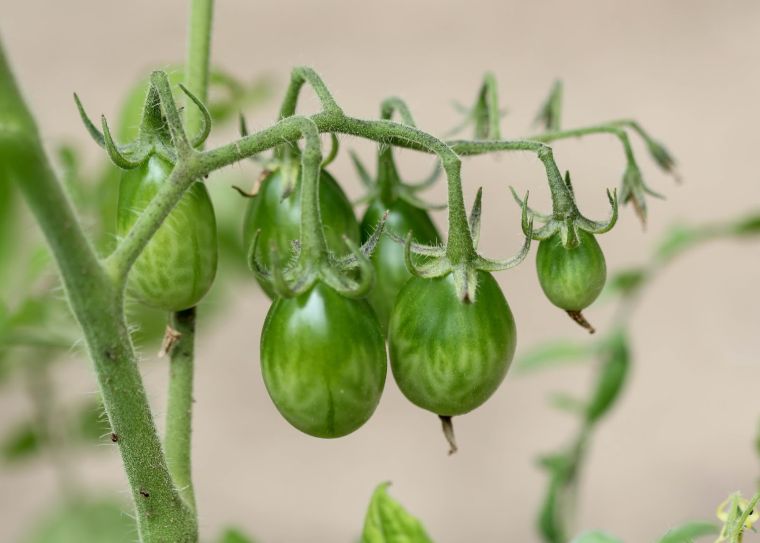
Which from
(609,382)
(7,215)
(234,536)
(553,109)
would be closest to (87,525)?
(234,536)

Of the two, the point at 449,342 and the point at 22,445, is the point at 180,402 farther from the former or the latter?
the point at 22,445

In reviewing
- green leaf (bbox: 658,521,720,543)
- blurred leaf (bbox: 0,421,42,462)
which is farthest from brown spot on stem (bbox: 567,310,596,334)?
blurred leaf (bbox: 0,421,42,462)

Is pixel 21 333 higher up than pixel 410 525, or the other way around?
pixel 21 333

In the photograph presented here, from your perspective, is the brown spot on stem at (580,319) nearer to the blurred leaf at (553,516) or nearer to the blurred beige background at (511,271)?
the blurred leaf at (553,516)

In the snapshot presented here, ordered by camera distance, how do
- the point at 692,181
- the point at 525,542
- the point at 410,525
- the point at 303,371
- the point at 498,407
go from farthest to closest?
the point at 692,181 → the point at 498,407 → the point at 525,542 → the point at 410,525 → the point at 303,371

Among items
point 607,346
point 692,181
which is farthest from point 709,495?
point 607,346

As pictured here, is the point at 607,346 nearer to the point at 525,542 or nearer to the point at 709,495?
the point at 709,495

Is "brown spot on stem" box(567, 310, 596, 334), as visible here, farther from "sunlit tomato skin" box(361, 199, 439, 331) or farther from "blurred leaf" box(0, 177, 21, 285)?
"blurred leaf" box(0, 177, 21, 285)

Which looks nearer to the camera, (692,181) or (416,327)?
(416,327)
